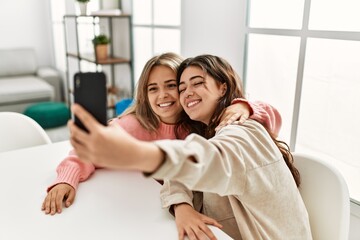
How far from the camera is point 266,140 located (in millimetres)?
841

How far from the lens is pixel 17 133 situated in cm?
160

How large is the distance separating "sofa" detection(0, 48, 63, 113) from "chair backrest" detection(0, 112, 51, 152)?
2.29 meters

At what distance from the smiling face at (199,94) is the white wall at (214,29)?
2.50 feet

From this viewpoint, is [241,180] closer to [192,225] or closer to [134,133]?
[192,225]

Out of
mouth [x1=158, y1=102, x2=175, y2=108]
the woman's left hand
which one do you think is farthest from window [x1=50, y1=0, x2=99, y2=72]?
the woman's left hand

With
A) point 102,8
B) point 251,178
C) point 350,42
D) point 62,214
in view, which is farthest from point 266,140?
point 102,8

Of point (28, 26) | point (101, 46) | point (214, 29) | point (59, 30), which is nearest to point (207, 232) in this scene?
point (214, 29)

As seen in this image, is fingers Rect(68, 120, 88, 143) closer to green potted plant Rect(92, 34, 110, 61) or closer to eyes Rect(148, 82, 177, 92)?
eyes Rect(148, 82, 177, 92)

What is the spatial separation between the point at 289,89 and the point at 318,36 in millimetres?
277

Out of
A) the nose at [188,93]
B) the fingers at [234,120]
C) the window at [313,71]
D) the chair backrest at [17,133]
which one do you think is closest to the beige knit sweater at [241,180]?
the fingers at [234,120]

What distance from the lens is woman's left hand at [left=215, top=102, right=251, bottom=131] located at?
90cm

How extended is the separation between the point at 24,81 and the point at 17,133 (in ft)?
9.33

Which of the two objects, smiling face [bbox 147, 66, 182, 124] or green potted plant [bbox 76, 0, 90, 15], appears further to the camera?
green potted plant [bbox 76, 0, 90, 15]

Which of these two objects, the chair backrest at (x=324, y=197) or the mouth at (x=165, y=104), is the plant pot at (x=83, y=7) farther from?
the chair backrest at (x=324, y=197)
